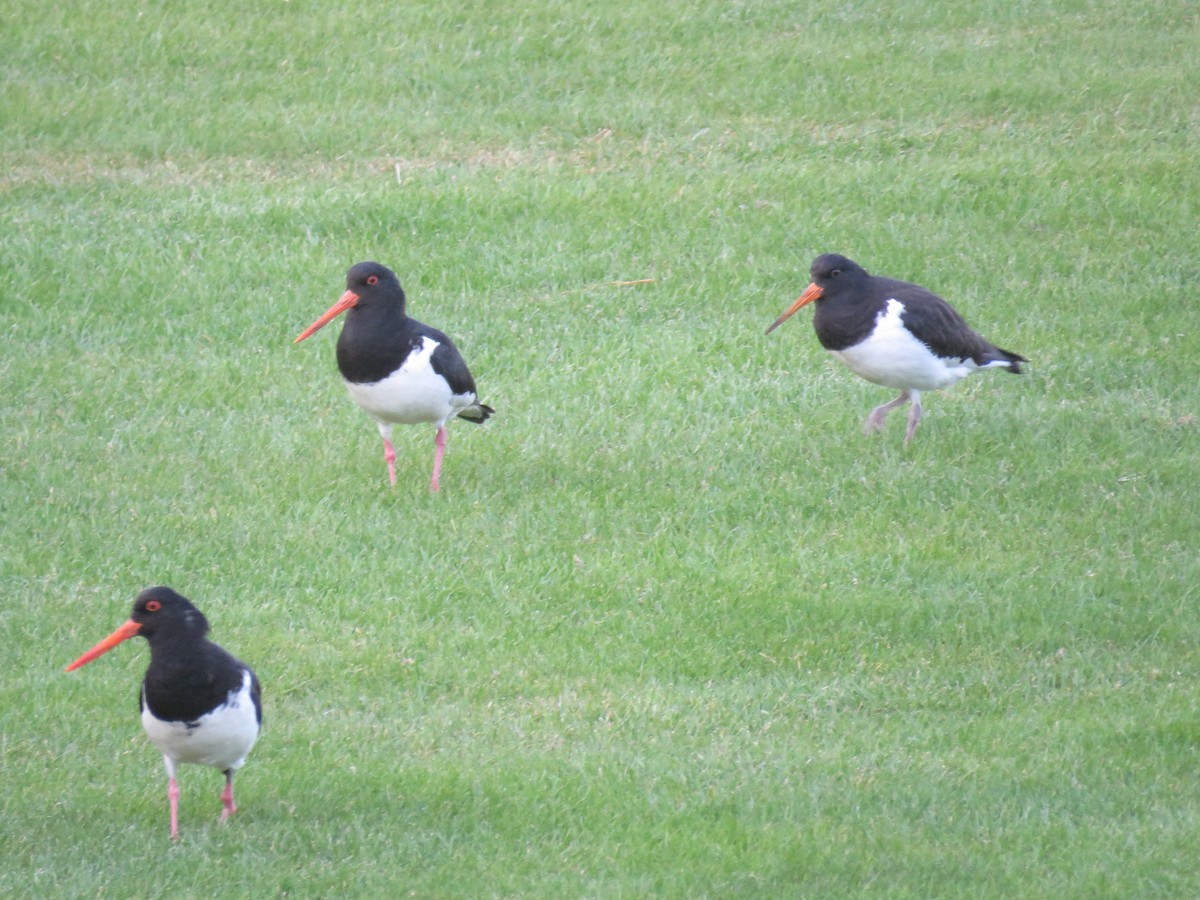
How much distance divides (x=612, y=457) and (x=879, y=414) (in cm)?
184

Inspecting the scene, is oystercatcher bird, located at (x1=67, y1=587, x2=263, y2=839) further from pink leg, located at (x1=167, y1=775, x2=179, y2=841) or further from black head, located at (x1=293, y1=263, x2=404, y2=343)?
black head, located at (x1=293, y1=263, x2=404, y2=343)

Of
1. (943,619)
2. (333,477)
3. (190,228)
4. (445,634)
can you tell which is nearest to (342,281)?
(190,228)

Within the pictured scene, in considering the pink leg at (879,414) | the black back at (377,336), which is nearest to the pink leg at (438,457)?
the black back at (377,336)

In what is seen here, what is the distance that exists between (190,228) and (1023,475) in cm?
772

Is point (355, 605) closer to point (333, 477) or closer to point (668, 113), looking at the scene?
point (333, 477)

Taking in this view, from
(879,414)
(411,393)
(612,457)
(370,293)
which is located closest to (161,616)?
(411,393)

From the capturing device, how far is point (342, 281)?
12602 mm

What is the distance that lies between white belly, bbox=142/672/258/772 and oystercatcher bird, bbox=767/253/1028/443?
5169 millimetres

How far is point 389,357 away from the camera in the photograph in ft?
→ 29.7

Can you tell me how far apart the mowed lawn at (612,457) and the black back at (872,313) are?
0.64 m

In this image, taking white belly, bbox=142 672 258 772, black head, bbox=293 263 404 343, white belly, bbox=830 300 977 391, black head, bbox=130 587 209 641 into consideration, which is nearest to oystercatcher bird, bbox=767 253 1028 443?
white belly, bbox=830 300 977 391

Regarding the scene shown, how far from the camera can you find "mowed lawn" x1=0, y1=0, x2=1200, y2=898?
6.21m

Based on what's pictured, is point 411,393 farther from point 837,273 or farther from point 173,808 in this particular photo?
point 173,808

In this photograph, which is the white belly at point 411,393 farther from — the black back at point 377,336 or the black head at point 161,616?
→ the black head at point 161,616
